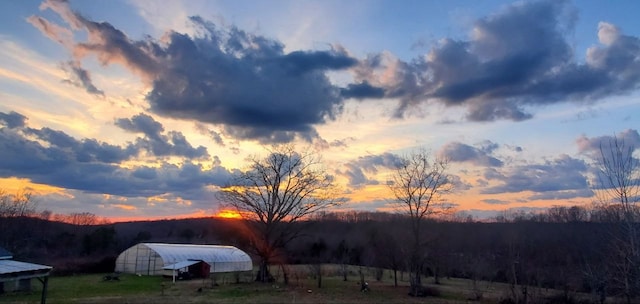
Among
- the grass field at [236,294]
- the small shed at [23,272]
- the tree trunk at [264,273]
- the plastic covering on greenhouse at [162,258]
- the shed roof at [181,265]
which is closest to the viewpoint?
the small shed at [23,272]

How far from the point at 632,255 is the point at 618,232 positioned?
3566mm

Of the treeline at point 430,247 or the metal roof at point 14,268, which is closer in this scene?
the metal roof at point 14,268

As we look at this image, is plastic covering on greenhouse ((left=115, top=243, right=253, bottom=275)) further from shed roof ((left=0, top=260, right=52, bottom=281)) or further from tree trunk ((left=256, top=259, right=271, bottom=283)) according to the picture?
shed roof ((left=0, top=260, right=52, bottom=281))

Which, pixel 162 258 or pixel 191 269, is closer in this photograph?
pixel 191 269

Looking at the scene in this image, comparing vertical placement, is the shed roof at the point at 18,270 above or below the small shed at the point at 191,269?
above

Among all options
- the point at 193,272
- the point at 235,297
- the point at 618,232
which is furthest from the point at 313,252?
the point at 618,232

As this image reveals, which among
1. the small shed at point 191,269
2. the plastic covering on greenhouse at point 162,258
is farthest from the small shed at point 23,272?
the plastic covering on greenhouse at point 162,258

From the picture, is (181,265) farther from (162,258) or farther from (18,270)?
(18,270)

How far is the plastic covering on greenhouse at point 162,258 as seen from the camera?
1886 inches

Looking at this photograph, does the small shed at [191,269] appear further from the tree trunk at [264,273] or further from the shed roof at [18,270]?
the shed roof at [18,270]

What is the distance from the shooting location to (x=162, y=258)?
47438 mm

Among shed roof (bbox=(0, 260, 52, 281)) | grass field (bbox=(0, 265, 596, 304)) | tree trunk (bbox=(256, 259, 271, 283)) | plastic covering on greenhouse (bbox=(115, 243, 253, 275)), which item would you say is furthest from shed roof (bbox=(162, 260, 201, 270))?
shed roof (bbox=(0, 260, 52, 281))

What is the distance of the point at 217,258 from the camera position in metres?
53.5

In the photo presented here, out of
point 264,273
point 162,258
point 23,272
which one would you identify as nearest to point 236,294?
point 264,273
